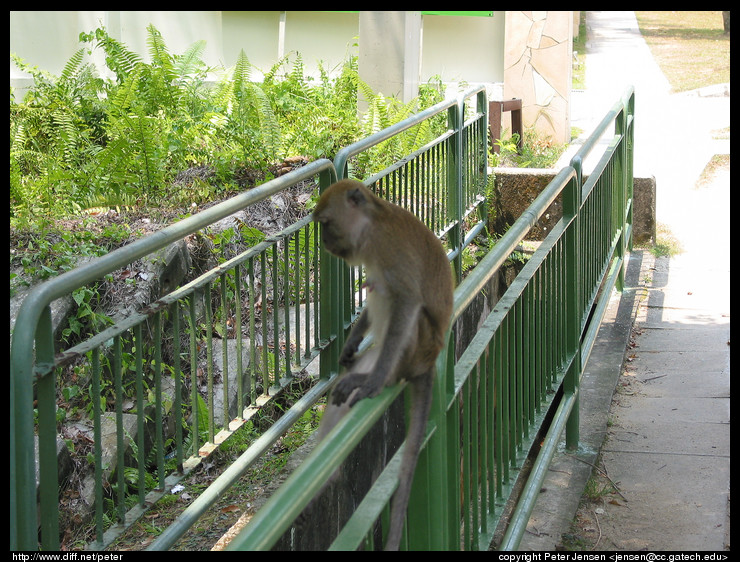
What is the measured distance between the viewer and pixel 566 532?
4336mm

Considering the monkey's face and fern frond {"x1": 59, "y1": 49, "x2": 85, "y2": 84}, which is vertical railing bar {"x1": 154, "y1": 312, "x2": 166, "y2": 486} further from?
fern frond {"x1": 59, "y1": 49, "x2": 85, "y2": 84}

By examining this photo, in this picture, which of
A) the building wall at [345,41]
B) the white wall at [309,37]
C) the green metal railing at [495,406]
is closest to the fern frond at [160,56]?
the building wall at [345,41]

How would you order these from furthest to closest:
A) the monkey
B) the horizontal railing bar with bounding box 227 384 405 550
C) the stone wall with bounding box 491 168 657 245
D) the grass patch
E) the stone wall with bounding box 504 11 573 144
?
the grass patch → the stone wall with bounding box 504 11 573 144 → the stone wall with bounding box 491 168 657 245 → the monkey → the horizontal railing bar with bounding box 227 384 405 550

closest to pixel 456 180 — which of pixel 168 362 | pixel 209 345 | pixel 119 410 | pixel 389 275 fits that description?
pixel 168 362

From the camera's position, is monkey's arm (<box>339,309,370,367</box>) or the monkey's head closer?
the monkey's head

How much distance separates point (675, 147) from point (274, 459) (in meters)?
9.05

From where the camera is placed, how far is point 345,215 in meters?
3.12

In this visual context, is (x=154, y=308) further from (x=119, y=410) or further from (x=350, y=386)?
(x=350, y=386)

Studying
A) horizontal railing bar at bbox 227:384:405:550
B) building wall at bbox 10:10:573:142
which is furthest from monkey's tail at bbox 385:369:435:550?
building wall at bbox 10:10:573:142

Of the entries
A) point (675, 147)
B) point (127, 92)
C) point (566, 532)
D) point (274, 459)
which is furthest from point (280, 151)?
point (675, 147)

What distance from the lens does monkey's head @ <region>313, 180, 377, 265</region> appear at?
10.2ft

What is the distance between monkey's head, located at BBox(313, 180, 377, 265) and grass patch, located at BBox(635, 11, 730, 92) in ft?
51.1

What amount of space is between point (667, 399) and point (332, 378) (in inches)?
91.5

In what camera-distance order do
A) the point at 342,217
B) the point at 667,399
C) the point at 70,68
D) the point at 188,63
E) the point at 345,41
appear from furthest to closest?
the point at 345,41 → the point at 188,63 → the point at 70,68 → the point at 667,399 → the point at 342,217
